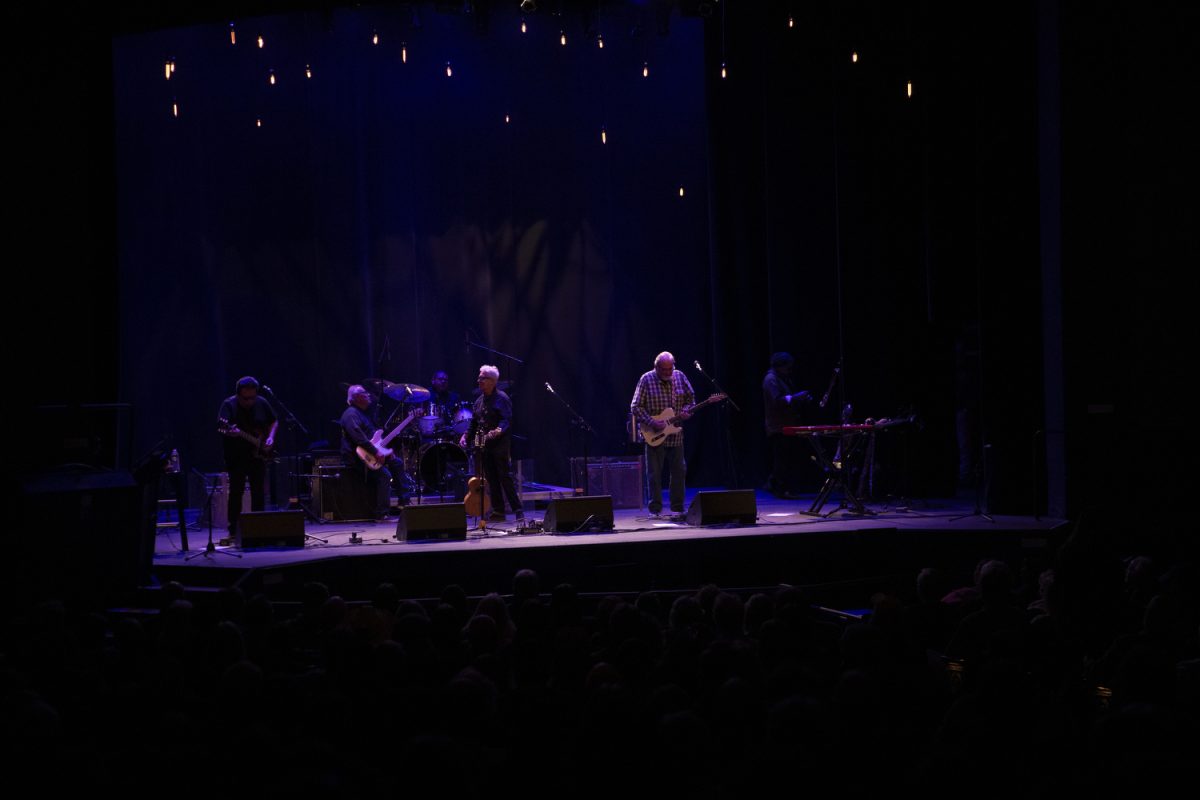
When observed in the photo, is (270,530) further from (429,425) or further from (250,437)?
(429,425)

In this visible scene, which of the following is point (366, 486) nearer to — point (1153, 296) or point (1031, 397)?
point (1031, 397)

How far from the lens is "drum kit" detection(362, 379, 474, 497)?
14.4 meters

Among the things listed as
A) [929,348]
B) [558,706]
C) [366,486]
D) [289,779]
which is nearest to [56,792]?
[289,779]

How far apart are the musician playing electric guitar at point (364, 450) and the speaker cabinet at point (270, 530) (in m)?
2.62

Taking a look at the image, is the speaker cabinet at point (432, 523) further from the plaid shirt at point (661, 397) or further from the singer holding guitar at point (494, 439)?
the plaid shirt at point (661, 397)

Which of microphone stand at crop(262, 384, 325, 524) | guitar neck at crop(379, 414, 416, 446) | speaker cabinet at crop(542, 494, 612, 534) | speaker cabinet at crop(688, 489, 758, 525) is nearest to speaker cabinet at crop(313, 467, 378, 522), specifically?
microphone stand at crop(262, 384, 325, 524)

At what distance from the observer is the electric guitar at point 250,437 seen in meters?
12.4

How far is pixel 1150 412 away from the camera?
11.6 m

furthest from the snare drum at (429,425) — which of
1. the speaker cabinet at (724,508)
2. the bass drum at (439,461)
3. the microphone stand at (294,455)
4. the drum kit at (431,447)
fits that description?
the speaker cabinet at (724,508)

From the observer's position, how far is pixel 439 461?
1442 centimetres

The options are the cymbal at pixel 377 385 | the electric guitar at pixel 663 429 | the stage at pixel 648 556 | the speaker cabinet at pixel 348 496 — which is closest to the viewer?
the stage at pixel 648 556

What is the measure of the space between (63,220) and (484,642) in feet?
24.5

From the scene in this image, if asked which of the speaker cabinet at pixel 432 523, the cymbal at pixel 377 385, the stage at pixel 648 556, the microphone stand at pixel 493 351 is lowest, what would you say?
the stage at pixel 648 556

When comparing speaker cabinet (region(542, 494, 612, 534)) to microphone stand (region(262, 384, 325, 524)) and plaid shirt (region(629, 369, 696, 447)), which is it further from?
microphone stand (region(262, 384, 325, 524))
